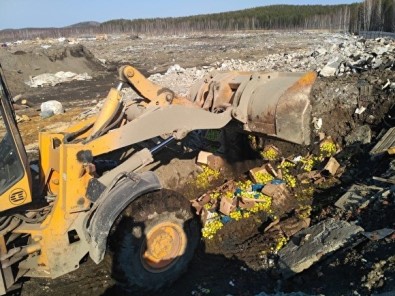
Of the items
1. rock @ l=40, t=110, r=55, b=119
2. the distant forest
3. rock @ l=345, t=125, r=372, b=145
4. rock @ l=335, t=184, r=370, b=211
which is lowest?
rock @ l=40, t=110, r=55, b=119

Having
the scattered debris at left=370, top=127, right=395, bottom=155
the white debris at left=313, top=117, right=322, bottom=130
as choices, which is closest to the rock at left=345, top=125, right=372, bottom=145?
the scattered debris at left=370, top=127, right=395, bottom=155

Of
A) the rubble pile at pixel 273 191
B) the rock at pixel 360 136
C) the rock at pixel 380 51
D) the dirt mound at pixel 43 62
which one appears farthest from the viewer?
the dirt mound at pixel 43 62

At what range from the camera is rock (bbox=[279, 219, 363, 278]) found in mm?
4637

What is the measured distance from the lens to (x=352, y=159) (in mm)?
7055

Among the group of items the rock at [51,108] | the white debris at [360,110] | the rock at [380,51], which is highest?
the rock at [380,51]

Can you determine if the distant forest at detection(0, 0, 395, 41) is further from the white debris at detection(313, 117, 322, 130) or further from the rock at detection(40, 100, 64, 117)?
the white debris at detection(313, 117, 322, 130)

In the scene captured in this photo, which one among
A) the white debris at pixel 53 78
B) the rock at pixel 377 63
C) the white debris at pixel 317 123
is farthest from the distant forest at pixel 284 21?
the white debris at pixel 317 123

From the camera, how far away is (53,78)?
2483cm

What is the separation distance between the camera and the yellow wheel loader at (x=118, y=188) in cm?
405

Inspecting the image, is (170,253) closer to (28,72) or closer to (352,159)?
(352,159)

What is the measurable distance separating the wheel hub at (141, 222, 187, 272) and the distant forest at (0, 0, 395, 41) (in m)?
35.6

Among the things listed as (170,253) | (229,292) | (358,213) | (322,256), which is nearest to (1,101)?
(170,253)

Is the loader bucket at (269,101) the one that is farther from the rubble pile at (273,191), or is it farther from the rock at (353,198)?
the rubble pile at (273,191)

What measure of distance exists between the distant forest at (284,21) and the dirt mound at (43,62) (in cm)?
2462
